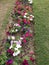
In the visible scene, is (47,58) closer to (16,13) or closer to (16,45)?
(16,45)

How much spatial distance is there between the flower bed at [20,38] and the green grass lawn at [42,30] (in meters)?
0.15

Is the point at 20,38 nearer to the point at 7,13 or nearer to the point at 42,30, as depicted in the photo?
the point at 42,30

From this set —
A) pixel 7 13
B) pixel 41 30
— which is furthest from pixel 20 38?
pixel 7 13

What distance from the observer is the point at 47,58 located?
4.49 m

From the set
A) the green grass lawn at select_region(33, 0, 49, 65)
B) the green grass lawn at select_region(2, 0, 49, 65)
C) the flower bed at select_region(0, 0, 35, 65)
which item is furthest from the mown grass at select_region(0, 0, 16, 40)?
the green grass lawn at select_region(33, 0, 49, 65)

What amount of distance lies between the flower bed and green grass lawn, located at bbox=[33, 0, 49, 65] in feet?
0.51

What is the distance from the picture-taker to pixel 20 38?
5.14 meters

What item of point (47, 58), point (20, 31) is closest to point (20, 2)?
point (20, 31)

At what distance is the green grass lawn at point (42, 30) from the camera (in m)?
4.55

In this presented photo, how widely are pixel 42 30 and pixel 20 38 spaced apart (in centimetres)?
70

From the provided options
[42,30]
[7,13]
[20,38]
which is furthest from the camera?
[7,13]

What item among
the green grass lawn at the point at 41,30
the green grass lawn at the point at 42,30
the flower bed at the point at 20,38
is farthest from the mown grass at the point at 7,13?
the green grass lawn at the point at 42,30

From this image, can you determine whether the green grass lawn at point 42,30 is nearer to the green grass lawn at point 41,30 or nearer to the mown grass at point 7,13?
the green grass lawn at point 41,30

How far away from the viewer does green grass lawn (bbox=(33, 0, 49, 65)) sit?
4.55 metres
